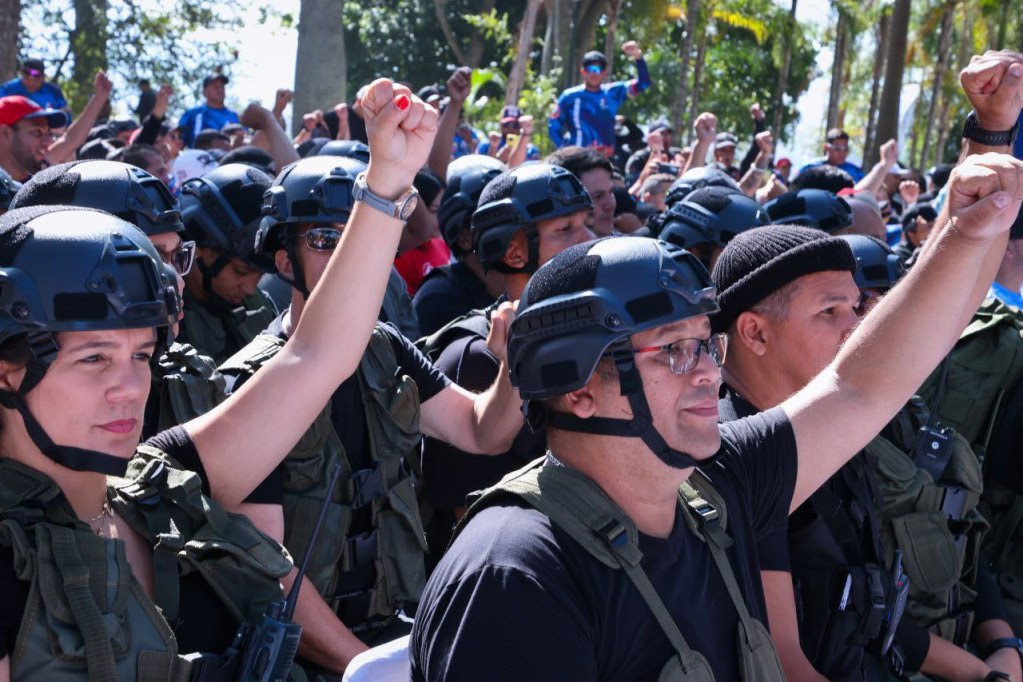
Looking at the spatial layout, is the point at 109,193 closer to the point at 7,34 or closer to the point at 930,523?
the point at 930,523

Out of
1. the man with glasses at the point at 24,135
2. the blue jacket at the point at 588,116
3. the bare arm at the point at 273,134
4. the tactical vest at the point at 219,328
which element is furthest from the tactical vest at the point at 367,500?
the blue jacket at the point at 588,116

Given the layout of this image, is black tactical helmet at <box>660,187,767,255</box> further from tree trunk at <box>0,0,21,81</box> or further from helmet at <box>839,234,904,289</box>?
tree trunk at <box>0,0,21,81</box>

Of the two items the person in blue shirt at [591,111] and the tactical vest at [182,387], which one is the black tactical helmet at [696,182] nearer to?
the tactical vest at [182,387]

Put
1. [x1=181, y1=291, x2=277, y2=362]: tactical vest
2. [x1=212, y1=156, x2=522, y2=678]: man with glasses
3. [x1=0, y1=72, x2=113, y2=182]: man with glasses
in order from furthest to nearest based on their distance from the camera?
[x1=0, y1=72, x2=113, y2=182]: man with glasses
[x1=181, y1=291, x2=277, y2=362]: tactical vest
[x1=212, y1=156, x2=522, y2=678]: man with glasses

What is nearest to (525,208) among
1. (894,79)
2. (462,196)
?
(462,196)

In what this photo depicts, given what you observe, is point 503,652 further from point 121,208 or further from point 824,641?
point 121,208

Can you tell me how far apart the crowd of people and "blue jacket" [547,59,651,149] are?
10243 mm

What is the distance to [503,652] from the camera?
2449mm

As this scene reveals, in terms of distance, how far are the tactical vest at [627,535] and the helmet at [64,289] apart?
0.95m

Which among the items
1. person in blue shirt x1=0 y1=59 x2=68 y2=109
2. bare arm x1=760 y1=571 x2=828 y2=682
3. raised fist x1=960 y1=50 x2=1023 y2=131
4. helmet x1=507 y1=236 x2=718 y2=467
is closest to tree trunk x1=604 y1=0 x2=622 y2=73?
person in blue shirt x1=0 y1=59 x2=68 y2=109

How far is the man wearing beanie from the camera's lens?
12.6 ft

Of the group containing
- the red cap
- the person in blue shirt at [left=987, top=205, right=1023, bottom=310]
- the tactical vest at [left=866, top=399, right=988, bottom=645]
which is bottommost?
the tactical vest at [left=866, top=399, right=988, bottom=645]

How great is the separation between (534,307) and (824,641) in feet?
5.29

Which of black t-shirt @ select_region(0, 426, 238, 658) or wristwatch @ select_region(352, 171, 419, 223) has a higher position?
wristwatch @ select_region(352, 171, 419, 223)
